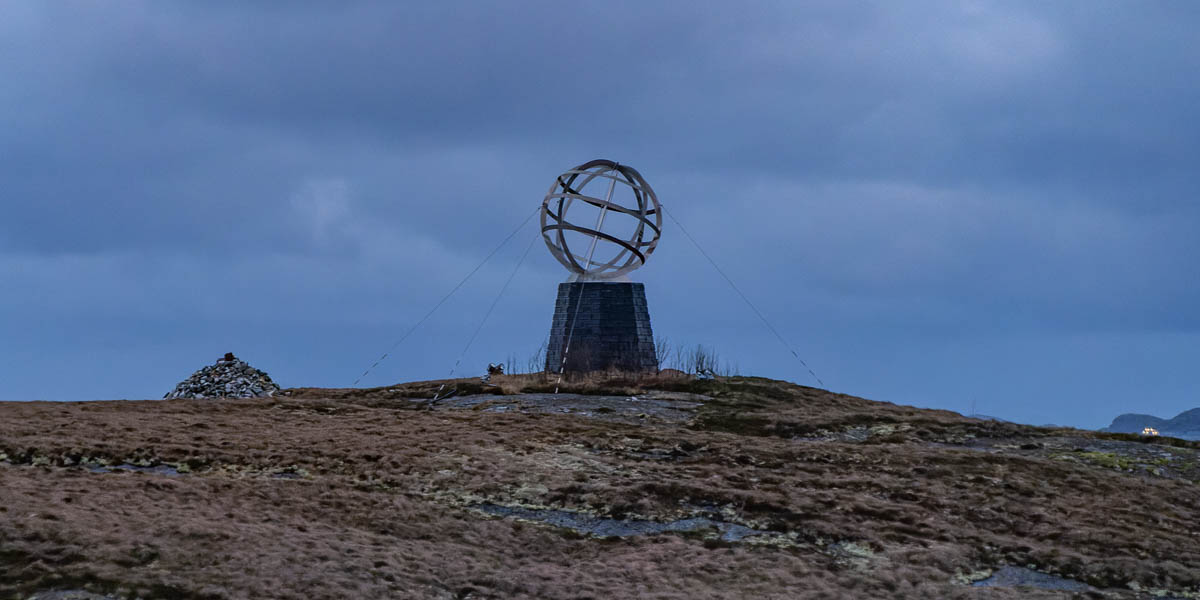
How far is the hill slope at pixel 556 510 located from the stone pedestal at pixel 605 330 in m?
8.48

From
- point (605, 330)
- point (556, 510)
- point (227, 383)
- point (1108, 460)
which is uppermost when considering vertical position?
point (605, 330)

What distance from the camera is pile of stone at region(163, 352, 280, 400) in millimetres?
25562

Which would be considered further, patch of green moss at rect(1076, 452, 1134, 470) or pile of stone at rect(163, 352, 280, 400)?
pile of stone at rect(163, 352, 280, 400)

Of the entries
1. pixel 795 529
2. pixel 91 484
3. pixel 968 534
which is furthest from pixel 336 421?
pixel 968 534

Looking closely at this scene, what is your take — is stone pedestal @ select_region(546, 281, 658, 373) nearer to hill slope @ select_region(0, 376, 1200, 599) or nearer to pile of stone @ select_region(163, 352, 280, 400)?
pile of stone @ select_region(163, 352, 280, 400)

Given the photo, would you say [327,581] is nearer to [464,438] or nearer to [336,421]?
[464,438]

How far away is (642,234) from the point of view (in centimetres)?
2931

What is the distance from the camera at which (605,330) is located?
2853cm

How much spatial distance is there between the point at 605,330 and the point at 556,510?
15.5m

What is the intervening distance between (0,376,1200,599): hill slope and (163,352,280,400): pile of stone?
5.51 metres

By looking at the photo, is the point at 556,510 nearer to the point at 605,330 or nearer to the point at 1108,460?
the point at 1108,460

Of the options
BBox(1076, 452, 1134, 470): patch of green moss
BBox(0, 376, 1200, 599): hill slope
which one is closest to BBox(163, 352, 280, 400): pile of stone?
BBox(0, 376, 1200, 599): hill slope

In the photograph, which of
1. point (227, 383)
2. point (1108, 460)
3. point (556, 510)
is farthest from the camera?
point (227, 383)

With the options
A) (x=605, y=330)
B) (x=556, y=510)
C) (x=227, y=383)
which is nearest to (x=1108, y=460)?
(x=556, y=510)
